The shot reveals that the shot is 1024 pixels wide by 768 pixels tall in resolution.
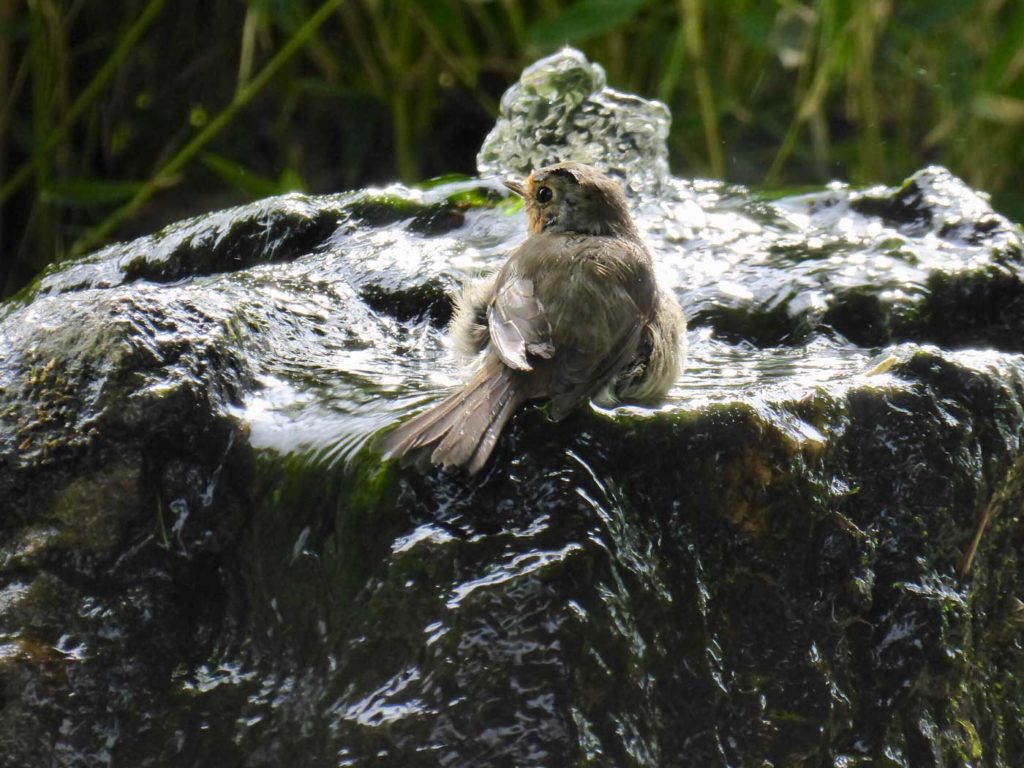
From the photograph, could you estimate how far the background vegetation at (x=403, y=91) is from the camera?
7.02m

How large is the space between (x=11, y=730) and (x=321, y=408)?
92 centimetres

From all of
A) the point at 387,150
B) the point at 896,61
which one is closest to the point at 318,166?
the point at 387,150

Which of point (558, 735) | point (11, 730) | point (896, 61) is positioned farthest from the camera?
point (896, 61)

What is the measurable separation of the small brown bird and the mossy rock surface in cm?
9

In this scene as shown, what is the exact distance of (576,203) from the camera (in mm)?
4207

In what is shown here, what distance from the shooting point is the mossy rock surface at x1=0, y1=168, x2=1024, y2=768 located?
2.74 meters

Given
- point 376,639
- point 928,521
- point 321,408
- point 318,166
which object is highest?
point 321,408

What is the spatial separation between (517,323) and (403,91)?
15.8 feet

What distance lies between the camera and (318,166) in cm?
868

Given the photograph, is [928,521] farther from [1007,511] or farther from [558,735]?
[558,735]

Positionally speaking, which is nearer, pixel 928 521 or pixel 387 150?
pixel 928 521

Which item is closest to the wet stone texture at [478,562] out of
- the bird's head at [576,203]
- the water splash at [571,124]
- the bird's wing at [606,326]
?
the bird's wing at [606,326]

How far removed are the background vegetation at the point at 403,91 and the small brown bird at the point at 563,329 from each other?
269 centimetres

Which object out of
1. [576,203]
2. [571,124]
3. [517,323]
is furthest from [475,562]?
[571,124]
